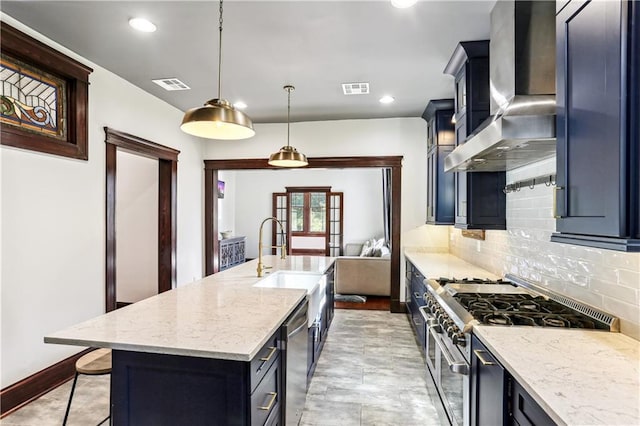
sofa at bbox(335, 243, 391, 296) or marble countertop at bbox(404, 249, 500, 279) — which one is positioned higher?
marble countertop at bbox(404, 249, 500, 279)

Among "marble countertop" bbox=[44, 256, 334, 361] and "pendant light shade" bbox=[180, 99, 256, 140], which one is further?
"pendant light shade" bbox=[180, 99, 256, 140]

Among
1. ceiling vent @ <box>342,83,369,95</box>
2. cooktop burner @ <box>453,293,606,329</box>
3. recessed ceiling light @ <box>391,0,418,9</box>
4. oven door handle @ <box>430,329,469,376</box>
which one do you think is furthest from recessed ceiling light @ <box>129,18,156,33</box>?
oven door handle @ <box>430,329,469,376</box>

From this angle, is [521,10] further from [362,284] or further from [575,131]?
[362,284]

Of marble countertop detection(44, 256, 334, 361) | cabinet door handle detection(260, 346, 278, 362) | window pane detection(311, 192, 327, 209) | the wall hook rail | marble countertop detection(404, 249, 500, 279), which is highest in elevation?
window pane detection(311, 192, 327, 209)

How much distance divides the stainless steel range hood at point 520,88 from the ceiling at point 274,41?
0.41 meters

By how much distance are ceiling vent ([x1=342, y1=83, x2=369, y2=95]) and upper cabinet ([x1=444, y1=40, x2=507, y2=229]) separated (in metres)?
0.94

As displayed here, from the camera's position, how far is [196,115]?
6.23 ft

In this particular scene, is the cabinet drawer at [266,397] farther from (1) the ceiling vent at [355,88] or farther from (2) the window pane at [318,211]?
(2) the window pane at [318,211]

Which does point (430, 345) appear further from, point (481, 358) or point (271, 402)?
point (271, 402)

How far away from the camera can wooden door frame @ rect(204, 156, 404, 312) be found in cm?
515

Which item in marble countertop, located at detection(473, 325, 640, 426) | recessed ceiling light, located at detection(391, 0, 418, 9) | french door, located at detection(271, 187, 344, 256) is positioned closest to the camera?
marble countertop, located at detection(473, 325, 640, 426)

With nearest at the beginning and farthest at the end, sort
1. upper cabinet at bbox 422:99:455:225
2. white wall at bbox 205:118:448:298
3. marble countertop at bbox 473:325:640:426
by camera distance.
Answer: marble countertop at bbox 473:325:640:426 < upper cabinet at bbox 422:99:455:225 < white wall at bbox 205:118:448:298

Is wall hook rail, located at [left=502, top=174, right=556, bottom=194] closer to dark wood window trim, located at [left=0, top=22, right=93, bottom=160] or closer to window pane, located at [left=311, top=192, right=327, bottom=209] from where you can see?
dark wood window trim, located at [left=0, top=22, right=93, bottom=160]

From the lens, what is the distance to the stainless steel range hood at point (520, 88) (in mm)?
1641
